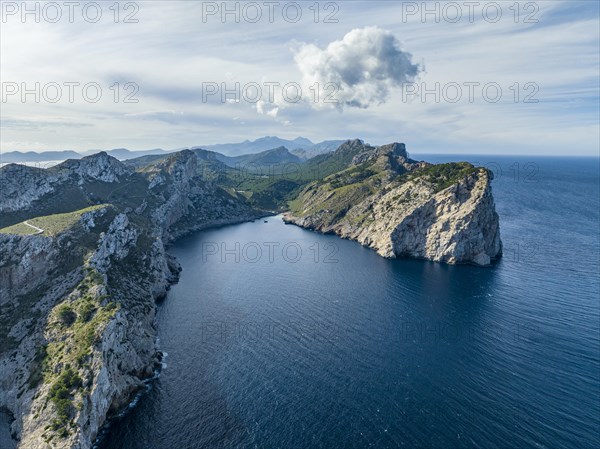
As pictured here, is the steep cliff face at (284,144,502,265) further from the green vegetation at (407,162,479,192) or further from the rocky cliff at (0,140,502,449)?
the rocky cliff at (0,140,502,449)

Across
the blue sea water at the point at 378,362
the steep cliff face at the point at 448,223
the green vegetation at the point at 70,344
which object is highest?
the steep cliff face at the point at 448,223

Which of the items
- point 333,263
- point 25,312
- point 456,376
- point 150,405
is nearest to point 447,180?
point 333,263

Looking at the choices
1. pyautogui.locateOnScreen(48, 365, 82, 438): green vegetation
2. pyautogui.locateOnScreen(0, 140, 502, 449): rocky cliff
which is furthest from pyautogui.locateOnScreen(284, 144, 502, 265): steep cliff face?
pyautogui.locateOnScreen(48, 365, 82, 438): green vegetation

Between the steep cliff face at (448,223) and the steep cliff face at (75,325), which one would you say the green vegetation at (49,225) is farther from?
the steep cliff face at (448,223)

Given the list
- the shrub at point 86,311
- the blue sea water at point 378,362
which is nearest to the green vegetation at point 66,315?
the shrub at point 86,311

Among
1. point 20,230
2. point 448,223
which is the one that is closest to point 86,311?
point 20,230

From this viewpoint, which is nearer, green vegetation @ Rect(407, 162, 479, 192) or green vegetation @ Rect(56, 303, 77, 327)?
green vegetation @ Rect(56, 303, 77, 327)

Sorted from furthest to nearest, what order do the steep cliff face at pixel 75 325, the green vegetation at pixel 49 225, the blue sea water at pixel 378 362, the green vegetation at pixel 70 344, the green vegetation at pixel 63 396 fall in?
the green vegetation at pixel 49 225 < the blue sea water at pixel 378 362 < the steep cliff face at pixel 75 325 < the green vegetation at pixel 70 344 < the green vegetation at pixel 63 396

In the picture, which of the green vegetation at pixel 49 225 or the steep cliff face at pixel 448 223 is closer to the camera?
the green vegetation at pixel 49 225

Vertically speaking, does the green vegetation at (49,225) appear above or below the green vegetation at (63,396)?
above
